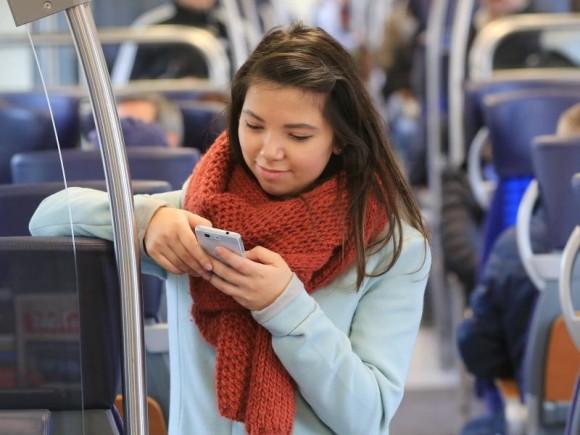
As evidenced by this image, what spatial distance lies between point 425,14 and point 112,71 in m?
3.10

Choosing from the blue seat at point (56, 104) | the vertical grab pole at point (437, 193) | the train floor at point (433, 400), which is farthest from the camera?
the vertical grab pole at point (437, 193)

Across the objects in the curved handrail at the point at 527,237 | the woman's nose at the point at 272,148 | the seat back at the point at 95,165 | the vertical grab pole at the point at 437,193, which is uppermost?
the woman's nose at the point at 272,148

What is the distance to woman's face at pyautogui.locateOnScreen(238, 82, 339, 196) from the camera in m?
1.32

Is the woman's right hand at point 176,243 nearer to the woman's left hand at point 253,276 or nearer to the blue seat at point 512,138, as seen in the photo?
the woman's left hand at point 253,276

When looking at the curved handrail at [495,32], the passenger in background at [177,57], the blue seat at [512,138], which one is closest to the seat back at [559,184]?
the blue seat at [512,138]

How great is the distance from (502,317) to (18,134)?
1.14 meters

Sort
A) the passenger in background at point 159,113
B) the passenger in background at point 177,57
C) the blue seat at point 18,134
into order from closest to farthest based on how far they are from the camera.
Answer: the blue seat at point 18,134 → the passenger in background at point 159,113 → the passenger in background at point 177,57

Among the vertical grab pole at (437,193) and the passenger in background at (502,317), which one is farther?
the vertical grab pole at (437,193)

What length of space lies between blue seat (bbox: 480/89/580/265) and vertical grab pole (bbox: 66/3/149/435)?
1.91m

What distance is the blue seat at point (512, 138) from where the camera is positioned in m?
3.10

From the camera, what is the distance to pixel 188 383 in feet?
4.60

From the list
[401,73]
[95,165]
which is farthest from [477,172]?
[401,73]

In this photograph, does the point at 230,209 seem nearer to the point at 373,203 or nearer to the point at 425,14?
the point at 373,203

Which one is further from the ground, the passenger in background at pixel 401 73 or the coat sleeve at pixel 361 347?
the coat sleeve at pixel 361 347
